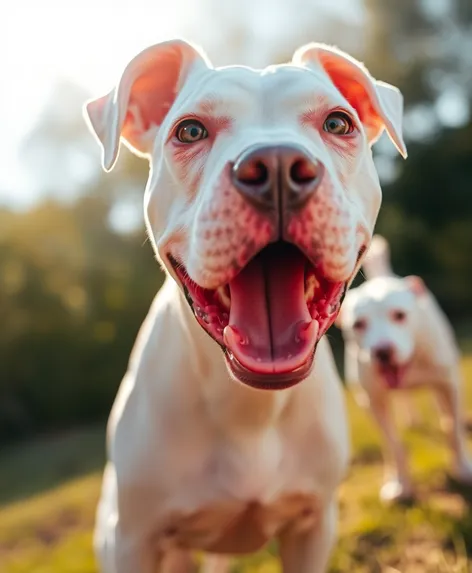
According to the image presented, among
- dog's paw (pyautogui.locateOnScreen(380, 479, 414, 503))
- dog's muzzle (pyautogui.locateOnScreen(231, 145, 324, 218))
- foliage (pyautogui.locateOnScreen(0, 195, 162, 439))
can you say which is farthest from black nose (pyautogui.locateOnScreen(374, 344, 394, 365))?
foliage (pyautogui.locateOnScreen(0, 195, 162, 439))

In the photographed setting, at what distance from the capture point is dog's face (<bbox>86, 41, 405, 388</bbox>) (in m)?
1.67

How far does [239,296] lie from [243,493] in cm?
84

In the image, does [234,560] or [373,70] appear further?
[373,70]

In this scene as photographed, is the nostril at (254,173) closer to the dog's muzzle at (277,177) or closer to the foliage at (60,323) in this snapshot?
the dog's muzzle at (277,177)

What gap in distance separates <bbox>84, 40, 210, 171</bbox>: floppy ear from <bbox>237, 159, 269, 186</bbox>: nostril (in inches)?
27.3

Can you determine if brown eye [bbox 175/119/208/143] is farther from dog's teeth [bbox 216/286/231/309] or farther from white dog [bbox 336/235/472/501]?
white dog [bbox 336/235/472/501]

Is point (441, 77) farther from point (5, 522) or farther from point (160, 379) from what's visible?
point (160, 379)

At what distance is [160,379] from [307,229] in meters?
0.98

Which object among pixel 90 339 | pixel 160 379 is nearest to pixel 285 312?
pixel 160 379

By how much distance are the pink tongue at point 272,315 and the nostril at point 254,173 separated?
0.82ft

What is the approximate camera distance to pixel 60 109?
16.8m

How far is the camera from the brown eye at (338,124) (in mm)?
2023

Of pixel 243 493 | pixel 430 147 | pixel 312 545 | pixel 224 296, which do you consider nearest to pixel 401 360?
pixel 312 545

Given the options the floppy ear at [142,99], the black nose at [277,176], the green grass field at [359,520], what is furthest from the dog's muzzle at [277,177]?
the green grass field at [359,520]
